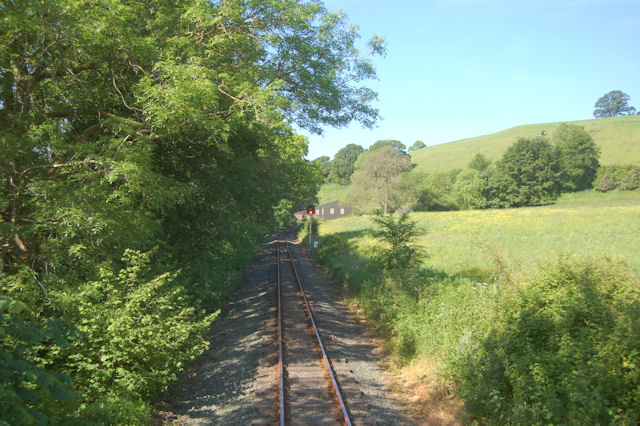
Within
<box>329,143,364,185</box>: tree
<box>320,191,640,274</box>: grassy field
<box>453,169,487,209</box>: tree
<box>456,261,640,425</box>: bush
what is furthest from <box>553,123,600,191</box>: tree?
<box>456,261,640,425</box>: bush

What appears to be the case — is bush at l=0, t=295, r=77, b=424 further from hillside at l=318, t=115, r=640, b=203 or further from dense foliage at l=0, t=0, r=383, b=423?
hillside at l=318, t=115, r=640, b=203

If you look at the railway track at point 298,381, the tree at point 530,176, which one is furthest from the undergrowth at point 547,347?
the tree at point 530,176

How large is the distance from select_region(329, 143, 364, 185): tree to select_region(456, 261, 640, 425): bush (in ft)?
461

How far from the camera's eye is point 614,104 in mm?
149250

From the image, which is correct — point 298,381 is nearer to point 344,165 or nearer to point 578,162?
point 578,162

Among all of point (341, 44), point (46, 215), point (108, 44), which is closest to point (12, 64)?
point (108, 44)

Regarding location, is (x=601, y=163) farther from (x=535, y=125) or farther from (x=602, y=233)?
(x=602, y=233)

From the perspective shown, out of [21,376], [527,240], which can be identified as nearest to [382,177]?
[527,240]

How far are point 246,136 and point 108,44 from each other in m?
4.75

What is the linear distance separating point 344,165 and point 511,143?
62167 millimetres

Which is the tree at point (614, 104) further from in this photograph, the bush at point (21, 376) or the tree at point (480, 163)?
the bush at point (21, 376)

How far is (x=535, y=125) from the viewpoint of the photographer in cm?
12662

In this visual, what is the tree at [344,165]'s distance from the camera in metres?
150

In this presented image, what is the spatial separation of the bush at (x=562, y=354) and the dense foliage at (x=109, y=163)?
4.71m
